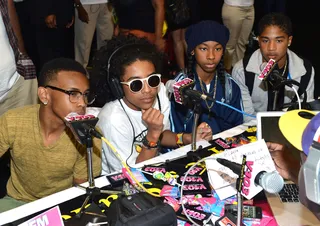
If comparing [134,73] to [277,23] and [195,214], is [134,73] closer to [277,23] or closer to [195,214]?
[195,214]

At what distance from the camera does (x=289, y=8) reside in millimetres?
7441

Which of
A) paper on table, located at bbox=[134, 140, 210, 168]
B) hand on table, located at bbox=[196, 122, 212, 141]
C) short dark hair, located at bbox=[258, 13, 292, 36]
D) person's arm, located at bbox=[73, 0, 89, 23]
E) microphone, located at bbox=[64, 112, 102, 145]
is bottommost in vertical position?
paper on table, located at bbox=[134, 140, 210, 168]

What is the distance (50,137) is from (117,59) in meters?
0.55

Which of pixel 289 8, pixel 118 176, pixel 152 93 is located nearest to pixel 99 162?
pixel 118 176

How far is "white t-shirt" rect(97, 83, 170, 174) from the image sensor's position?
2.44 m

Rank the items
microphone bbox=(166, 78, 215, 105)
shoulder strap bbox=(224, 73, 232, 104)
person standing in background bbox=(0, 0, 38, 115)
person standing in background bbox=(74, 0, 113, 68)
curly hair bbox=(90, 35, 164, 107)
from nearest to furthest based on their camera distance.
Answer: microphone bbox=(166, 78, 215, 105), curly hair bbox=(90, 35, 164, 107), person standing in background bbox=(0, 0, 38, 115), shoulder strap bbox=(224, 73, 232, 104), person standing in background bbox=(74, 0, 113, 68)

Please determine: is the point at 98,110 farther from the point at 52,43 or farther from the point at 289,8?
the point at 289,8

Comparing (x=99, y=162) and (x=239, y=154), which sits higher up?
(x=239, y=154)

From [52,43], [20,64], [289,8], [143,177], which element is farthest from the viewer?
[289,8]

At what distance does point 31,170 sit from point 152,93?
71 centimetres

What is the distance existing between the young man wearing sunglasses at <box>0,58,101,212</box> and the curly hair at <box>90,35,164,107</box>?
0.82 ft

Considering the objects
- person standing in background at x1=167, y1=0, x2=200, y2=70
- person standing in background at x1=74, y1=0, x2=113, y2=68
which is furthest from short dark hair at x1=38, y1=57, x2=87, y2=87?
person standing in background at x1=167, y1=0, x2=200, y2=70

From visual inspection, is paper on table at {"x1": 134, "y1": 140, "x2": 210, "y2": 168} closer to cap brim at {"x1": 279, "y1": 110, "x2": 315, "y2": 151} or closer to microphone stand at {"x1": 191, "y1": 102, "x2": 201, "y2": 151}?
microphone stand at {"x1": 191, "y1": 102, "x2": 201, "y2": 151}

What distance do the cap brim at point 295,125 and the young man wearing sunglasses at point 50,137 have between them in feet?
3.39
